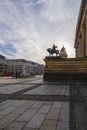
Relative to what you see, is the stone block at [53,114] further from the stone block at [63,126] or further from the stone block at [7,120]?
the stone block at [7,120]

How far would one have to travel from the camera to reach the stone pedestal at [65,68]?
84.3 ft

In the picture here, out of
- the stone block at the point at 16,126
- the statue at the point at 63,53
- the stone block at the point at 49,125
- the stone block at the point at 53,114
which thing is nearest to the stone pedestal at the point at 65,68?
the statue at the point at 63,53

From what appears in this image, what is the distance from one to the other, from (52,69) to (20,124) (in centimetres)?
2239

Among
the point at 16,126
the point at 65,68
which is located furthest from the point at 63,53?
the point at 16,126

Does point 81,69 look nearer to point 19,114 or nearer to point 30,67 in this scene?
point 19,114

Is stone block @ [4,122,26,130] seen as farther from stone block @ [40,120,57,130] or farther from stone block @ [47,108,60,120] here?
stone block @ [47,108,60,120]

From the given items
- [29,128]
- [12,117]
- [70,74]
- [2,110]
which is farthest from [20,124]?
[70,74]

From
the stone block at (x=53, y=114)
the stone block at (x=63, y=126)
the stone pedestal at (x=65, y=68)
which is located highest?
the stone pedestal at (x=65, y=68)

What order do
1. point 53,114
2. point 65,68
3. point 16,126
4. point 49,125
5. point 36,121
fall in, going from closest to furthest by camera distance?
point 16,126 < point 49,125 < point 36,121 < point 53,114 < point 65,68

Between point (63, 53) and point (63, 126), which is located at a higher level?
point (63, 53)

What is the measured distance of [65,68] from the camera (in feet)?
87.4

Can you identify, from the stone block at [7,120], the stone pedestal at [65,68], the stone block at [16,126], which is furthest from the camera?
the stone pedestal at [65,68]

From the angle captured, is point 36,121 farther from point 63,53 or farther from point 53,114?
point 63,53

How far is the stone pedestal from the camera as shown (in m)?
25.7
